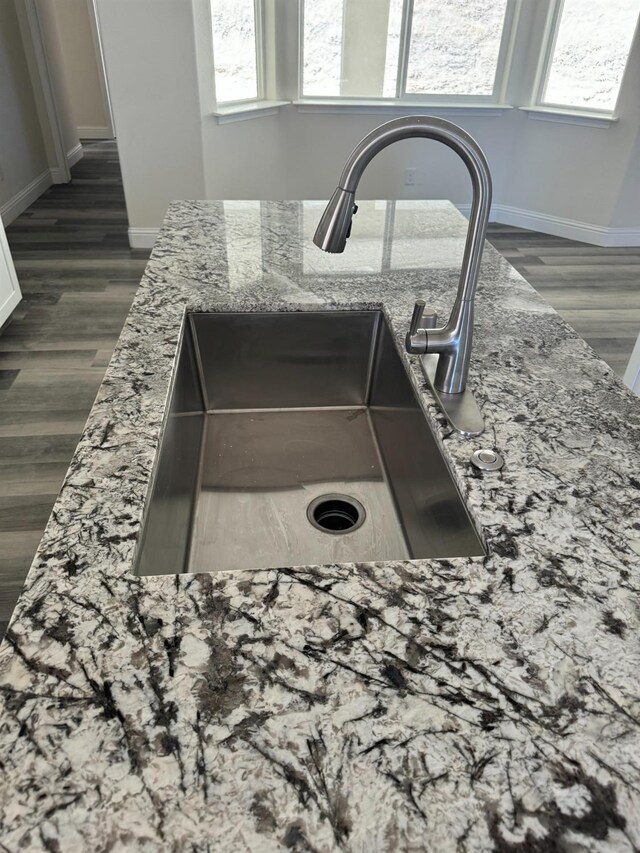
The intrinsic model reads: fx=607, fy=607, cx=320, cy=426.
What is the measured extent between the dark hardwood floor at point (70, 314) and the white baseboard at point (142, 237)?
86mm

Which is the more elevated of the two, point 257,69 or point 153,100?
point 257,69

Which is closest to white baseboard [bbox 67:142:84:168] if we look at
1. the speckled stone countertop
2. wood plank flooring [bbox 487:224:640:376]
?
wood plank flooring [bbox 487:224:640:376]

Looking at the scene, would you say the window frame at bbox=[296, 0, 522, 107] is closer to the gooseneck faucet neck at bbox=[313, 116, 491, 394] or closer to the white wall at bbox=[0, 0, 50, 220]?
the white wall at bbox=[0, 0, 50, 220]

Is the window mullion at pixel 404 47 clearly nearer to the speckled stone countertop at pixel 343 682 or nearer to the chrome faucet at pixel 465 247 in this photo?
the chrome faucet at pixel 465 247

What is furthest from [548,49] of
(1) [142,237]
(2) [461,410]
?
(2) [461,410]

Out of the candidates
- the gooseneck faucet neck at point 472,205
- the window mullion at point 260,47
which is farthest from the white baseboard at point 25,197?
the gooseneck faucet neck at point 472,205

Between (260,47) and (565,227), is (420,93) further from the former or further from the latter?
(565,227)

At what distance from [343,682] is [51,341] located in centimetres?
288

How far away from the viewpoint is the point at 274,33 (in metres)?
4.05

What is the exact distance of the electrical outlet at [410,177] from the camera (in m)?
4.56

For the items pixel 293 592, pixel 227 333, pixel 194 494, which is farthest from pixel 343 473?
pixel 293 592

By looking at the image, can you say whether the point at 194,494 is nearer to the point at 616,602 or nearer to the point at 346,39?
the point at 616,602

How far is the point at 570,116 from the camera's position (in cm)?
413

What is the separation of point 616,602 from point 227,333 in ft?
2.99
